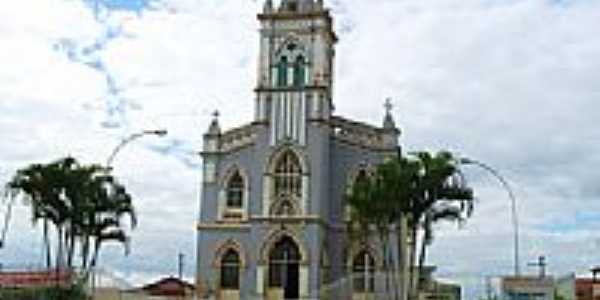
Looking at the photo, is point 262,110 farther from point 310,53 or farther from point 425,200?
point 425,200

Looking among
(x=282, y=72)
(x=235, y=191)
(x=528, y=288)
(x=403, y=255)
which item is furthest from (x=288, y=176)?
(x=528, y=288)

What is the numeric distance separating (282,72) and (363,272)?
13844 millimetres

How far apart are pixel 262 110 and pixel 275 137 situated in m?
2.07

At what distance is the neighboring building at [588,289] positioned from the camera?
58456mm

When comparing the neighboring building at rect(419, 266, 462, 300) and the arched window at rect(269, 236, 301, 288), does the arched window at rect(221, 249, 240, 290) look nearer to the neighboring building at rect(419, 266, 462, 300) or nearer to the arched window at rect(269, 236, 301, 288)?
the arched window at rect(269, 236, 301, 288)

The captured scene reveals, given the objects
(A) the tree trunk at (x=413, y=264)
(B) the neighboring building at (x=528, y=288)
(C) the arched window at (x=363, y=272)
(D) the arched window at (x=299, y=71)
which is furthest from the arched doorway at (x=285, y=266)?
(B) the neighboring building at (x=528, y=288)

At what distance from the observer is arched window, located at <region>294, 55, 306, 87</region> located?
67.9m

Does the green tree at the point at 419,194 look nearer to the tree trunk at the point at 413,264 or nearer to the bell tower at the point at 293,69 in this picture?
the tree trunk at the point at 413,264

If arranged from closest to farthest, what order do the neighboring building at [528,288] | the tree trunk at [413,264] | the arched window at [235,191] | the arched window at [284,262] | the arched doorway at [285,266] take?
the neighboring building at [528,288] → the tree trunk at [413,264] → the arched doorway at [285,266] → the arched window at [284,262] → the arched window at [235,191]

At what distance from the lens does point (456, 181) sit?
171 ft

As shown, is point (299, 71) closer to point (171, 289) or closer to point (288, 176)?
point (288, 176)

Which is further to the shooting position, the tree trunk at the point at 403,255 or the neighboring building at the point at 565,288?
the tree trunk at the point at 403,255

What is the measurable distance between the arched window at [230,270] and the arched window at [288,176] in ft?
15.9

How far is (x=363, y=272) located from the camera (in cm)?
6594
